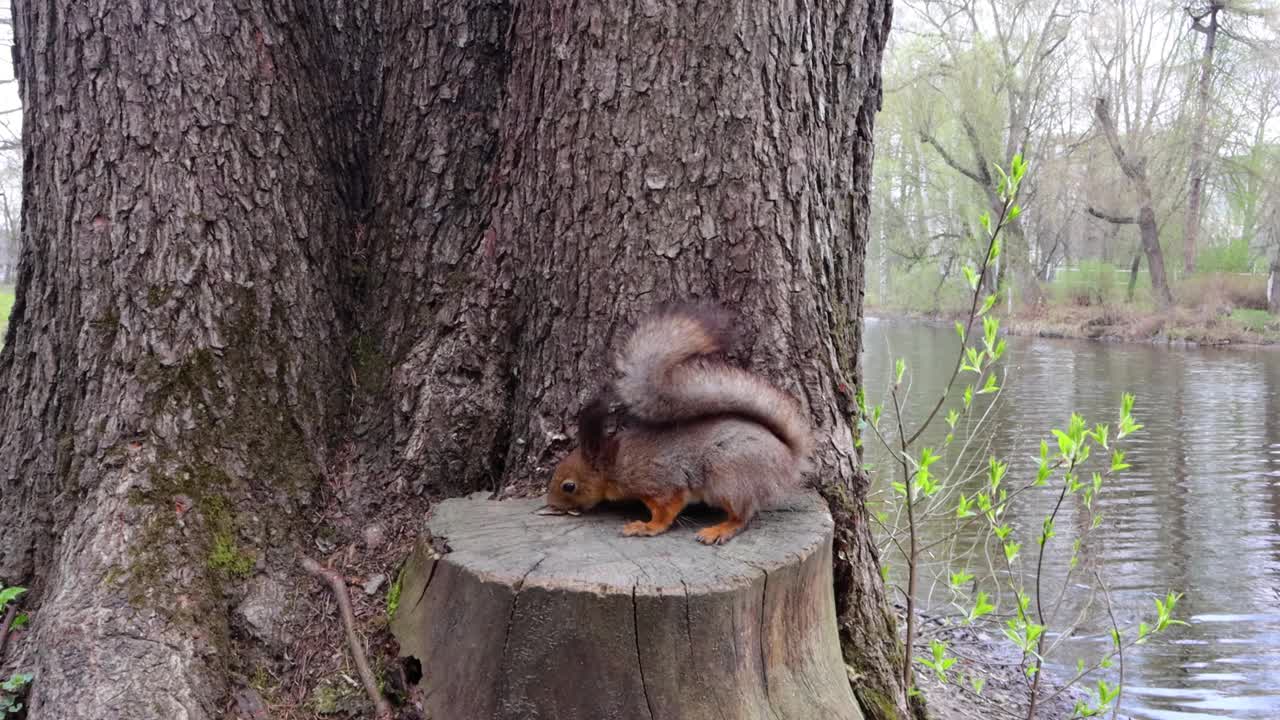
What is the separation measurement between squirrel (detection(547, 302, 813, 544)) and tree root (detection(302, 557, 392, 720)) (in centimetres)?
66

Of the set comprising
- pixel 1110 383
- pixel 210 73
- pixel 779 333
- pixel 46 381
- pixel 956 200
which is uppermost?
pixel 956 200

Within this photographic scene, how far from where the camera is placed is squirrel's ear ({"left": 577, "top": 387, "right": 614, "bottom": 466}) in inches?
88.6

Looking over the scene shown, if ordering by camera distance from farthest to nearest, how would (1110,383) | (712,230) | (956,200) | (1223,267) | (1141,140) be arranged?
1. (956,200)
2. (1223,267)
3. (1141,140)
4. (1110,383)
5. (712,230)

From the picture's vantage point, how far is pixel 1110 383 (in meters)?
14.7

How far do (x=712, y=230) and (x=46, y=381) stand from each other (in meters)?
1.92

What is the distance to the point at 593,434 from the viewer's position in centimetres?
226

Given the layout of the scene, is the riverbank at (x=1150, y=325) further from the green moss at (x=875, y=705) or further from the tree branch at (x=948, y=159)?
the green moss at (x=875, y=705)

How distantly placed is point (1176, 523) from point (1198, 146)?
63.0 feet

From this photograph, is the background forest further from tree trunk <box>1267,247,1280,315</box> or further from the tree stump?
the tree stump

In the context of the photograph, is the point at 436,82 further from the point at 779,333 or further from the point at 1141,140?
the point at 1141,140

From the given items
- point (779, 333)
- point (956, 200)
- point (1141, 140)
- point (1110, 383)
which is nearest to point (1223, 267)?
point (1141, 140)

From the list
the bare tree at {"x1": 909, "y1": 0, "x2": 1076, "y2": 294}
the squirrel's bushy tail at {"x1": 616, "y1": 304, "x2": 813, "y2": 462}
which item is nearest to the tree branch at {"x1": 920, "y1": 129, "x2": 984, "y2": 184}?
the bare tree at {"x1": 909, "y1": 0, "x2": 1076, "y2": 294}

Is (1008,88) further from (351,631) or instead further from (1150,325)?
(351,631)

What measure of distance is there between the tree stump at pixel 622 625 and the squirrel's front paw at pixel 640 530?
23 millimetres
